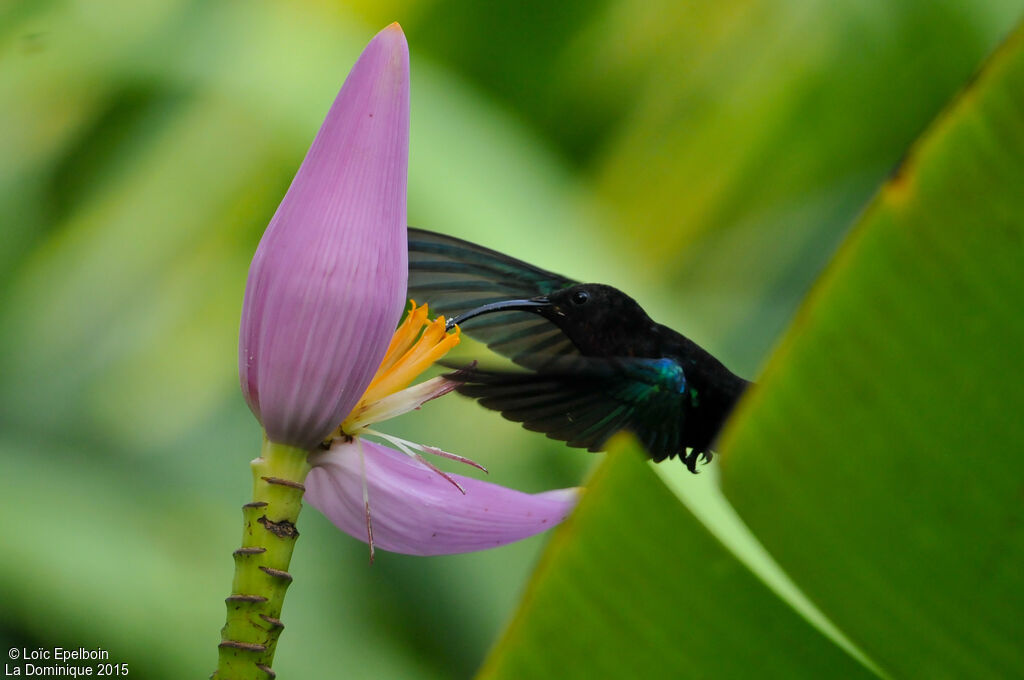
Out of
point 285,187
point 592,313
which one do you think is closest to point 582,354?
point 592,313

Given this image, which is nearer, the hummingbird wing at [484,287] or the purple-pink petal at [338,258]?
the purple-pink petal at [338,258]

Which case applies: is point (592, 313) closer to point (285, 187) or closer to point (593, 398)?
point (593, 398)

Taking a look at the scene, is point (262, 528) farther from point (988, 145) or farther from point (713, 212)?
point (713, 212)

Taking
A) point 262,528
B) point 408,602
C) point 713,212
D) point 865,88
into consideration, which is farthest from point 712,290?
point 262,528

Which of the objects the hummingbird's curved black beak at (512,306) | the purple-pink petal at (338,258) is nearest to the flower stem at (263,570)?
the purple-pink petal at (338,258)

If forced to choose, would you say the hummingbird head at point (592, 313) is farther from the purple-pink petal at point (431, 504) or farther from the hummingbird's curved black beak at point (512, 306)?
the purple-pink petal at point (431, 504)

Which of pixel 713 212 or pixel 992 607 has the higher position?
pixel 713 212

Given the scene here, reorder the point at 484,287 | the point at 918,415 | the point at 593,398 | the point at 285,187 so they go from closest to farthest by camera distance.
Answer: the point at 918,415, the point at 593,398, the point at 484,287, the point at 285,187
